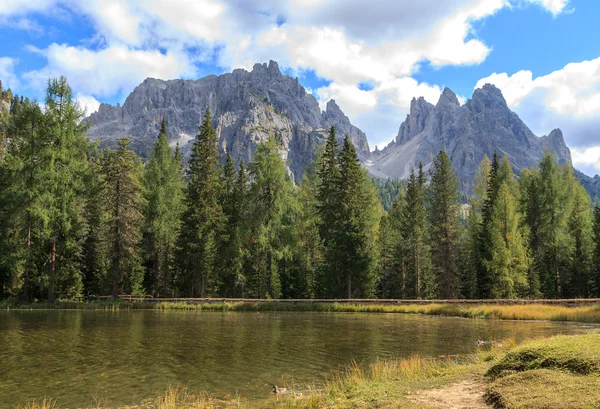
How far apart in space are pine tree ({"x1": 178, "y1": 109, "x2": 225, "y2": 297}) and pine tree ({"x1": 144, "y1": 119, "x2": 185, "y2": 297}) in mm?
2950

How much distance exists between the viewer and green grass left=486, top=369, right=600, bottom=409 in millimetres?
7848

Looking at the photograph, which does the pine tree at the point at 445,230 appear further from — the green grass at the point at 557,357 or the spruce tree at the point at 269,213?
the green grass at the point at 557,357

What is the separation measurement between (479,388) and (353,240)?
114ft

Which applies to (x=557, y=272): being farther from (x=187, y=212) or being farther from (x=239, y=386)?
(x=239, y=386)

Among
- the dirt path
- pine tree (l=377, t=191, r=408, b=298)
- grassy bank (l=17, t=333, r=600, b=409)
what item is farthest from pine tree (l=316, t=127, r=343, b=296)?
the dirt path

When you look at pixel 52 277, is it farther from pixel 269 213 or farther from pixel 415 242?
pixel 415 242

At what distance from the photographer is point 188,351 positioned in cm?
1859

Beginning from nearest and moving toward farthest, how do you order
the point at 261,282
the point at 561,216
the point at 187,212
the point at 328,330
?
1. the point at 328,330
2. the point at 187,212
3. the point at 261,282
4. the point at 561,216

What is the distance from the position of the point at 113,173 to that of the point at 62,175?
16.5 ft

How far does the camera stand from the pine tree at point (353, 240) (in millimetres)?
45281

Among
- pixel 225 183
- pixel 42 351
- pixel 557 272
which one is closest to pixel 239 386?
pixel 42 351

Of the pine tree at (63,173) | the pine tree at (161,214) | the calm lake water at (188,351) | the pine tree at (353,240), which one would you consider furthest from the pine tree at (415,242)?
the pine tree at (63,173)

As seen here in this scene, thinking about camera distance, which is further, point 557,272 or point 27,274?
point 557,272

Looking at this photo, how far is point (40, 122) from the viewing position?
41.4 m
